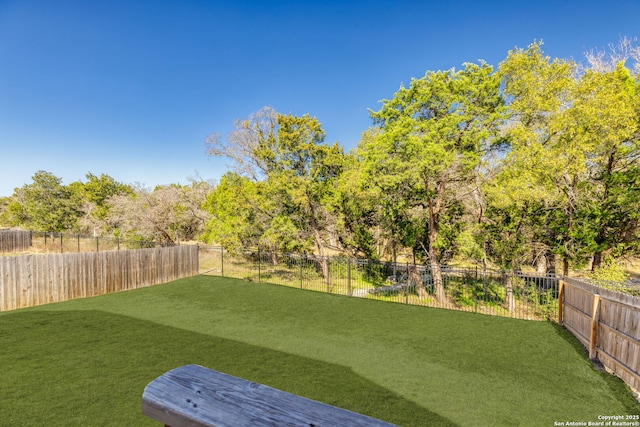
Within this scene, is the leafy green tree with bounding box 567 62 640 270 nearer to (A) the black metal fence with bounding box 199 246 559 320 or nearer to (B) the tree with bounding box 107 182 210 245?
(A) the black metal fence with bounding box 199 246 559 320

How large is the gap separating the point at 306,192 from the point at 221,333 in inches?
438

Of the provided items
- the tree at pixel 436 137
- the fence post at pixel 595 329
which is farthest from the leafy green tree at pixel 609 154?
the fence post at pixel 595 329

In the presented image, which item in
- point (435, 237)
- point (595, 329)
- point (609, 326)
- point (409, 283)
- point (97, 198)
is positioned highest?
point (97, 198)

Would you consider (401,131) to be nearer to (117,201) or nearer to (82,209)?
(117,201)

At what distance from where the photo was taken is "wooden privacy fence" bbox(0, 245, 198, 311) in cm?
928

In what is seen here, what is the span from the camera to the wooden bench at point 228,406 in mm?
811

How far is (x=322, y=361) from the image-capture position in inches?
222

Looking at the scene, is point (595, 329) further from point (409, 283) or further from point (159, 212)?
point (159, 212)

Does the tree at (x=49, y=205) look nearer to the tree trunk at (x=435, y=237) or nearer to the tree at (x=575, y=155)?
the tree trunk at (x=435, y=237)

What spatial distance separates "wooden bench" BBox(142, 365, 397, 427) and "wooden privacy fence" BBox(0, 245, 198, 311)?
1219cm

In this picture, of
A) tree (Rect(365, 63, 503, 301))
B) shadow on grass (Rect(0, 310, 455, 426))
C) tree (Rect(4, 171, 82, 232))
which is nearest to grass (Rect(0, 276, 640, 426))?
shadow on grass (Rect(0, 310, 455, 426))

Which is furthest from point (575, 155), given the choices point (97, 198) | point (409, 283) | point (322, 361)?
point (97, 198)

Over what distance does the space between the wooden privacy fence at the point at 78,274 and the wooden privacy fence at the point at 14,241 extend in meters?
14.6

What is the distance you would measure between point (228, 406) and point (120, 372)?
5663mm
